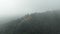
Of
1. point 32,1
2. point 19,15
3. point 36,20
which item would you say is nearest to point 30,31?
point 36,20

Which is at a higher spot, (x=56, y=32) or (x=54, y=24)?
(x=54, y=24)

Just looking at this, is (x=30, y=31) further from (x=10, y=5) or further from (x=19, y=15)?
(x=10, y=5)

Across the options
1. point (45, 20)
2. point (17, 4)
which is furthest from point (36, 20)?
point (17, 4)

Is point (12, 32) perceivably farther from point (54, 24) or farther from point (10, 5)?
point (54, 24)

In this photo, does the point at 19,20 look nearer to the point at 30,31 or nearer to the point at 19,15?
the point at 19,15

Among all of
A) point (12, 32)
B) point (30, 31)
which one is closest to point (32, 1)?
point (30, 31)

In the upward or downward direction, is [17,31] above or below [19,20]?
below

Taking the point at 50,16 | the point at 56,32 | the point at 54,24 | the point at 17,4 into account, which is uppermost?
the point at 17,4
